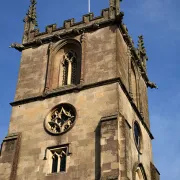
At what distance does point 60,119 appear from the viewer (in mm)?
23984

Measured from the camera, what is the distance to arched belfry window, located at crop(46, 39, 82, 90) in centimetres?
2578

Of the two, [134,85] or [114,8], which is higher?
[114,8]

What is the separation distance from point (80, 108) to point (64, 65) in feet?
13.2

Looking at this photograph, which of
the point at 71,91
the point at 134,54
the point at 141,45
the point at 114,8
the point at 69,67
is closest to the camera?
the point at 71,91

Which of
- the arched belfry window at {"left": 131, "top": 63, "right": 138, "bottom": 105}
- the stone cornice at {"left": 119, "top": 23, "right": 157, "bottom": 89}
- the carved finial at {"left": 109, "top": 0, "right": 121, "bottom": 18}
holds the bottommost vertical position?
the arched belfry window at {"left": 131, "top": 63, "right": 138, "bottom": 105}

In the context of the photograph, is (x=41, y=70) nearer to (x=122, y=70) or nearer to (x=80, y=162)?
(x=122, y=70)

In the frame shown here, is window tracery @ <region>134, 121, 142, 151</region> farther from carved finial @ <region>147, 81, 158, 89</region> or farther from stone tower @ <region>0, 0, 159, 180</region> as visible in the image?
carved finial @ <region>147, 81, 158, 89</region>

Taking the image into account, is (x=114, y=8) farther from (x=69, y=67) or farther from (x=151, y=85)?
(x=151, y=85)

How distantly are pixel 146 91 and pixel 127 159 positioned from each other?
385 inches

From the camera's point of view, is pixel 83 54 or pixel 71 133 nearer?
pixel 71 133

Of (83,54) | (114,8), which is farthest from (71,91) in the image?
(114,8)

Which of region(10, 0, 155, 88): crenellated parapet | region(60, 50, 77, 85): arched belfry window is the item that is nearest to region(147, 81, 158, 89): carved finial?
region(10, 0, 155, 88): crenellated parapet

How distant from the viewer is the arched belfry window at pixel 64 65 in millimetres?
25781

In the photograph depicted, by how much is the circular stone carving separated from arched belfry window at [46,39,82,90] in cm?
172
